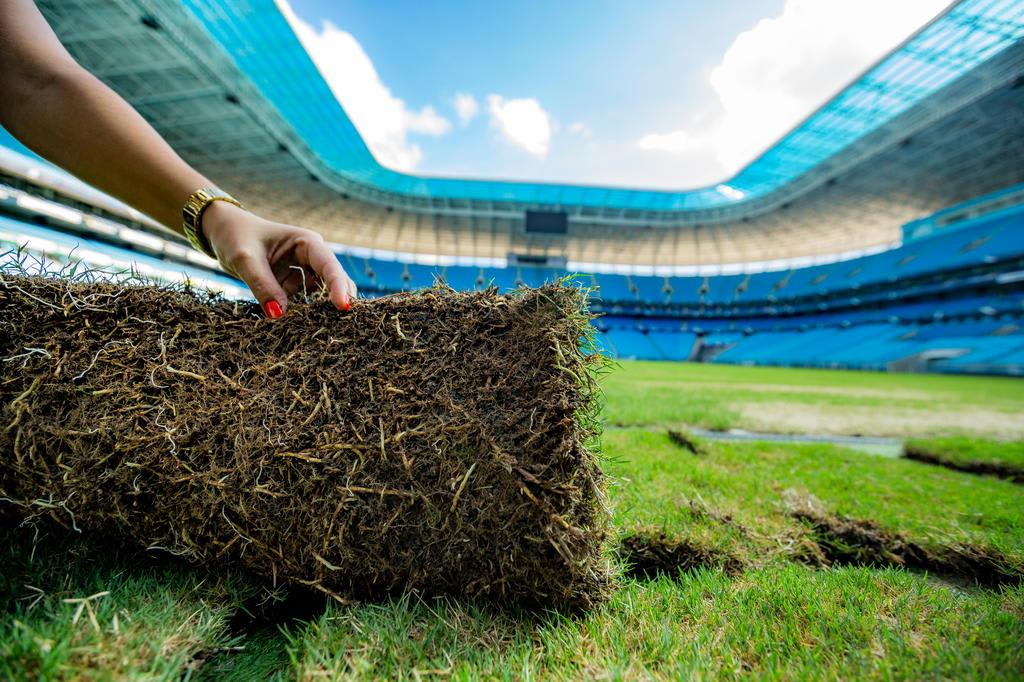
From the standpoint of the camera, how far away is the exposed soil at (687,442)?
10.8 ft

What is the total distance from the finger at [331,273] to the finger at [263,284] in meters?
0.15

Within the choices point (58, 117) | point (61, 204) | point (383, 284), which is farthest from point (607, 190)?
point (58, 117)

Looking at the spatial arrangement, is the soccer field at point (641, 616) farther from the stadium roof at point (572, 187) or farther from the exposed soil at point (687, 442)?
the stadium roof at point (572, 187)

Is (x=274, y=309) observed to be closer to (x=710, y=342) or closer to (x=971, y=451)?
(x=971, y=451)

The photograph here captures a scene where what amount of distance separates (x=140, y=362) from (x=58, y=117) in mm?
888

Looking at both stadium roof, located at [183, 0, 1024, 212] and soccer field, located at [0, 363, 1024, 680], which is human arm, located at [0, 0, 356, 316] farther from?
stadium roof, located at [183, 0, 1024, 212]

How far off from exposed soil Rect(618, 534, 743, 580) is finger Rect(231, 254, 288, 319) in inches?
60.6

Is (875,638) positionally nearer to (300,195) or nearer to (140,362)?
(140,362)

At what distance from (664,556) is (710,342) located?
42221 millimetres

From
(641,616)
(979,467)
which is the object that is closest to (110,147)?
(641,616)

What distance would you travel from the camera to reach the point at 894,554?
5.82 feet

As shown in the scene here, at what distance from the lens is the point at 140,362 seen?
138 cm

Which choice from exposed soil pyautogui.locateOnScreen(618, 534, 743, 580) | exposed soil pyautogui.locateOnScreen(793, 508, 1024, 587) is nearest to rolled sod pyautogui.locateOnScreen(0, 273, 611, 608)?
exposed soil pyautogui.locateOnScreen(618, 534, 743, 580)

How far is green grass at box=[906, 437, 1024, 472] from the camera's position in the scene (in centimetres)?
329
